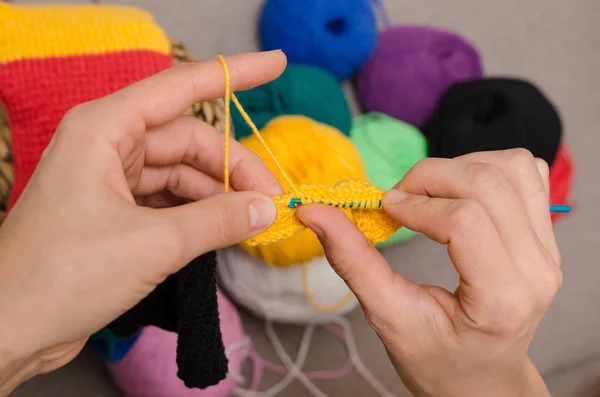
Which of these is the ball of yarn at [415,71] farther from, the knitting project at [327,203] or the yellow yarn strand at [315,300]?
the knitting project at [327,203]

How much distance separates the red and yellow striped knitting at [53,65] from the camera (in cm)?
78

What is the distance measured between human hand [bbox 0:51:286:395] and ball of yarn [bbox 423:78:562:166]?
2.68 ft

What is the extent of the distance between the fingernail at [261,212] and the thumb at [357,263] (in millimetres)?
59

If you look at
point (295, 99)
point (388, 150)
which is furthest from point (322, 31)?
point (388, 150)

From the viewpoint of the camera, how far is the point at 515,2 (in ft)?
5.75

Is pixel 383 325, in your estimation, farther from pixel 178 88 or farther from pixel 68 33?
pixel 68 33

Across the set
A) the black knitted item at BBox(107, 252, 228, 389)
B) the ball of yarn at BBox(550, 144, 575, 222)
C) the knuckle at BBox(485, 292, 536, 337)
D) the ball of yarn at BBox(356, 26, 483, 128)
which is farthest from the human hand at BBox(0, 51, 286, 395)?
the ball of yarn at BBox(550, 144, 575, 222)

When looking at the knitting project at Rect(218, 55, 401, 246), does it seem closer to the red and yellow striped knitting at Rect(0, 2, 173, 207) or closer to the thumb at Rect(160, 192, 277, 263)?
the thumb at Rect(160, 192, 277, 263)

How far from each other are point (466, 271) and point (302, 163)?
57 cm

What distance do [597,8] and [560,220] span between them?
90 cm

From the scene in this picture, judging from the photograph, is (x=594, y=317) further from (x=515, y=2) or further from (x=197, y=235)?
(x=197, y=235)

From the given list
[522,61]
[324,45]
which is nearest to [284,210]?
[324,45]

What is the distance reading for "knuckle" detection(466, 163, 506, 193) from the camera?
1.89ft

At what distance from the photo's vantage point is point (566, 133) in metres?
1.62
